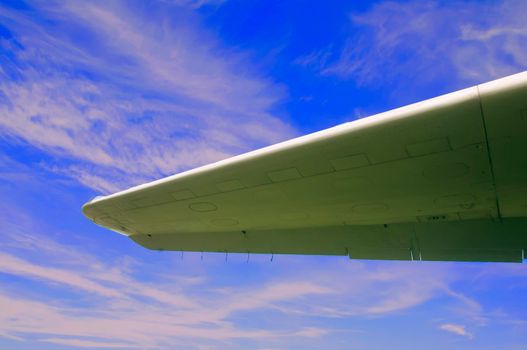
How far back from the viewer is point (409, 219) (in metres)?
6.88

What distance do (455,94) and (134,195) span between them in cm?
555

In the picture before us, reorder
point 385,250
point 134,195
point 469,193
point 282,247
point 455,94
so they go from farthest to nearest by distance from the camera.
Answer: point 282,247
point 385,250
point 134,195
point 469,193
point 455,94

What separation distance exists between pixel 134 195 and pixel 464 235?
6.35m

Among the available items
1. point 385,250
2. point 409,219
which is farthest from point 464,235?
point 385,250

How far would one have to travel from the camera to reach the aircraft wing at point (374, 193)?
4.25m

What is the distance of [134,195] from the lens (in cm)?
684

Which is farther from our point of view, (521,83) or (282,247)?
(282,247)

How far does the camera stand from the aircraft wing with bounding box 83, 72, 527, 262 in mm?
4254

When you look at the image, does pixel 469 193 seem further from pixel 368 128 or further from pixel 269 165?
pixel 269 165

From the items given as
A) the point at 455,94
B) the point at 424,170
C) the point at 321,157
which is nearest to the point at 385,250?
the point at 424,170

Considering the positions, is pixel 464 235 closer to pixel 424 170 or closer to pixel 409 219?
pixel 409 219

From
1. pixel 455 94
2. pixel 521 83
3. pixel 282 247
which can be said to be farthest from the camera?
pixel 282 247

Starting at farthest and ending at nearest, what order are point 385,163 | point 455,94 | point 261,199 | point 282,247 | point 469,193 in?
point 282,247 < point 261,199 < point 469,193 < point 385,163 < point 455,94

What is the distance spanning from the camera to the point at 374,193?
587cm
